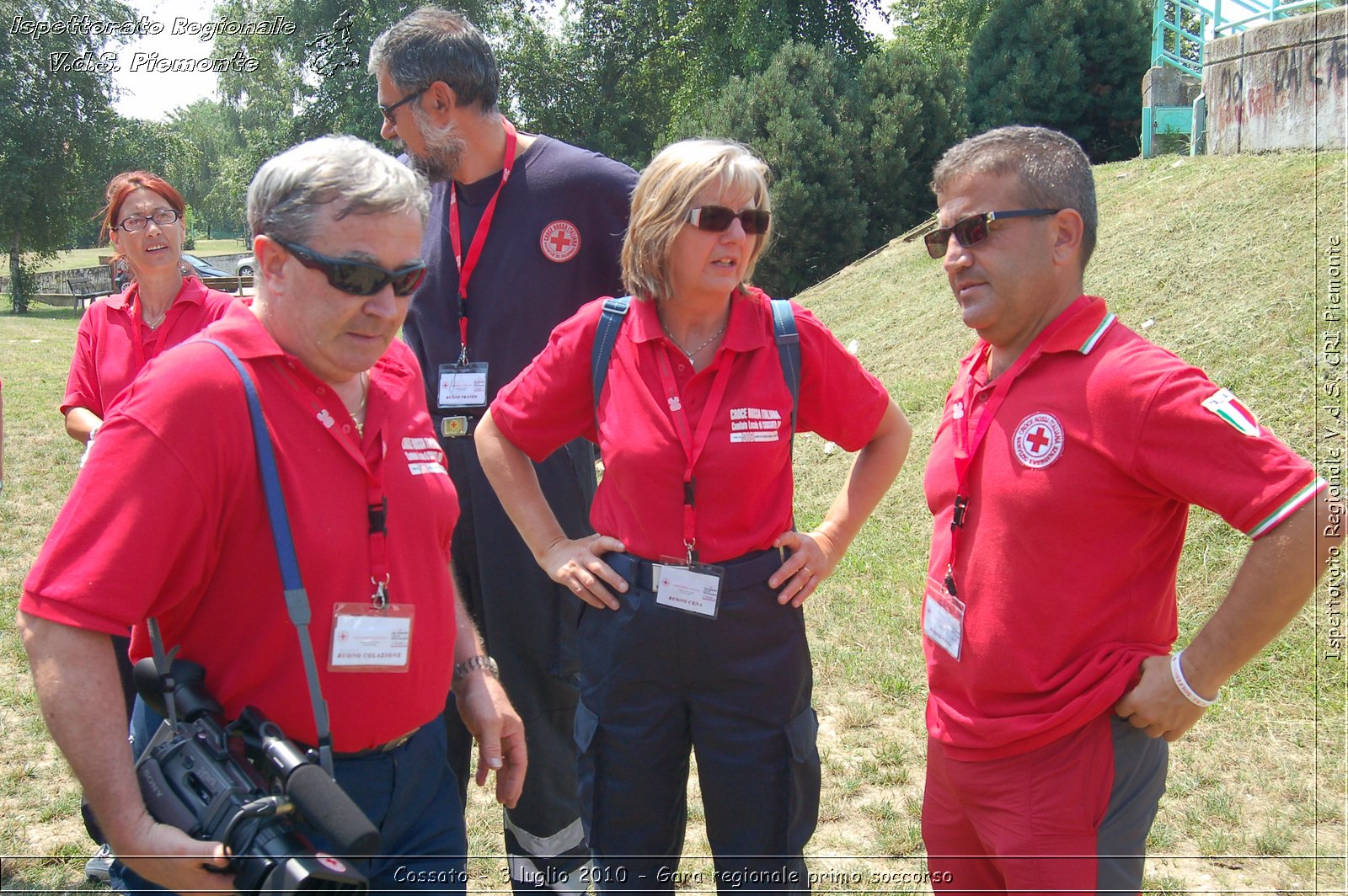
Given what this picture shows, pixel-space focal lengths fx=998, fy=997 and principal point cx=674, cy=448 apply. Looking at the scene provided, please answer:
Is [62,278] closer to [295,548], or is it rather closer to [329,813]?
[295,548]

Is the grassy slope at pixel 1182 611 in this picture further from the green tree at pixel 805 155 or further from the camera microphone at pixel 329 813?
the green tree at pixel 805 155

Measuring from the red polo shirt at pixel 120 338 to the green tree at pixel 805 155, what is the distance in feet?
35.8

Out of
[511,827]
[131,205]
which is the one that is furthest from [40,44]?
[511,827]

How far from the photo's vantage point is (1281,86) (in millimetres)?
8383

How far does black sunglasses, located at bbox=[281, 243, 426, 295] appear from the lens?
1936 mm

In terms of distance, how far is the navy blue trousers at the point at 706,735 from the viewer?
8.34 ft

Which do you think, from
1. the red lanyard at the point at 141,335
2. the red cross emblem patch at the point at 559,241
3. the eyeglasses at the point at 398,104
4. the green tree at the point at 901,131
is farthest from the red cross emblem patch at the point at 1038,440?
the green tree at the point at 901,131

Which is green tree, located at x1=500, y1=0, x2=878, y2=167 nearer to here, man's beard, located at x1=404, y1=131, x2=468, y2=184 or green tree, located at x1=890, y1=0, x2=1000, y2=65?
green tree, located at x1=890, y1=0, x2=1000, y2=65

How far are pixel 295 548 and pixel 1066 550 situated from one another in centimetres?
161

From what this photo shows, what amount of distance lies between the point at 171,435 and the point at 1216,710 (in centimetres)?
445

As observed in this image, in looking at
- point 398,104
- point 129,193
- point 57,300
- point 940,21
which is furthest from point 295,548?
point 57,300

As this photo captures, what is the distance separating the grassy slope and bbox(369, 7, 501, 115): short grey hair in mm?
2879

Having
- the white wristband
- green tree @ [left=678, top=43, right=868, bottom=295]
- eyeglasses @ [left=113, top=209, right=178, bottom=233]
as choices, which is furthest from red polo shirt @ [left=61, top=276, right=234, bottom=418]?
green tree @ [left=678, top=43, right=868, bottom=295]

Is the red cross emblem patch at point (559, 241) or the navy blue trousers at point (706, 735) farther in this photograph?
the red cross emblem patch at point (559, 241)
